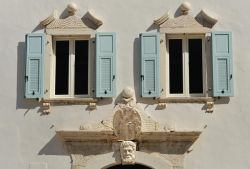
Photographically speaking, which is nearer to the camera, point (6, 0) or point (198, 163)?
point (198, 163)

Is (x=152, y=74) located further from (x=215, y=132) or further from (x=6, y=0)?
(x=6, y=0)

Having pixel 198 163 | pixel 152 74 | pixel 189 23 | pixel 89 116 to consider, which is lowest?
pixel 198 163

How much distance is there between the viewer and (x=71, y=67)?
15.8 m

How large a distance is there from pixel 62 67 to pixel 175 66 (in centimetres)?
256

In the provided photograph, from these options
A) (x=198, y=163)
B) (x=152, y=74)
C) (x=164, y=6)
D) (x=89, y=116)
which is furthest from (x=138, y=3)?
(x=198, y=163)

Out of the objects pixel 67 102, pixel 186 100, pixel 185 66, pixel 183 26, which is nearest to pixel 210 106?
pixel 186 100

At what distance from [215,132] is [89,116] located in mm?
2774

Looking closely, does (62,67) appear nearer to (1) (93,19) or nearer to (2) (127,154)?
(1) (93,19)

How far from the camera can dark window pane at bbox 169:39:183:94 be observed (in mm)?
15648

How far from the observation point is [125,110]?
1512 cm

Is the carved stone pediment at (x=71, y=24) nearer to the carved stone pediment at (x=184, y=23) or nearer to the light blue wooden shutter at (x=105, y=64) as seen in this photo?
the light blue wooden shutter at (x=105, y=64)

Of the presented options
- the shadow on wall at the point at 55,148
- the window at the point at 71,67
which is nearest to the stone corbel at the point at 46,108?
the window at the point at 71,67

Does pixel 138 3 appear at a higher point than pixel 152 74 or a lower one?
higher

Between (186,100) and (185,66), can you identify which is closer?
(186,100)
